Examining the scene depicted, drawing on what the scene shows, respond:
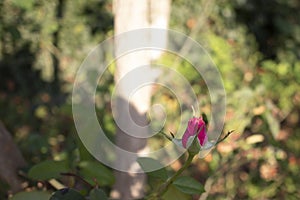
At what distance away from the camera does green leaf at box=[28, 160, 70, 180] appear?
1110mm

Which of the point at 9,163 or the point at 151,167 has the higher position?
the point at 151,167

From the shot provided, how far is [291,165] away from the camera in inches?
90.0

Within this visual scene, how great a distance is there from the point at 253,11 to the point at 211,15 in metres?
0.48

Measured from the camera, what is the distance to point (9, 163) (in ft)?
4.29

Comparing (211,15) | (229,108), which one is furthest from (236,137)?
(211,15)

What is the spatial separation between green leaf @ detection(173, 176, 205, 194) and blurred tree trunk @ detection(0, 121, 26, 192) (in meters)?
0.48

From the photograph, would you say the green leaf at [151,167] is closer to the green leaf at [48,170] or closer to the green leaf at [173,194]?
the green leaf at [173,194]

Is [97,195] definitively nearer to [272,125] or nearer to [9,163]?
[9,163]

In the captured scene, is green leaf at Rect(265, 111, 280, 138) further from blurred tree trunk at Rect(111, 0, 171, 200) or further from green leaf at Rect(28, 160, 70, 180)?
green leaf at Rect(28, 160, 70, 180)

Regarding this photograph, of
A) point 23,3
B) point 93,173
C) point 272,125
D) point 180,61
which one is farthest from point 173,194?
point 180,61

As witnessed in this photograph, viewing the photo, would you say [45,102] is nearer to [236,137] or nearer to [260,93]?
[260,93]

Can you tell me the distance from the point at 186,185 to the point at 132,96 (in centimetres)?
56

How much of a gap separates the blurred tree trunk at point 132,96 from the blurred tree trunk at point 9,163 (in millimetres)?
314

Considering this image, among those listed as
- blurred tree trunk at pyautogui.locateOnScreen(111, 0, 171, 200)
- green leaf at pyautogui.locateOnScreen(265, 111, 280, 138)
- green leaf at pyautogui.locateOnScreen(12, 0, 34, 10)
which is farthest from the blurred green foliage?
blurred tree trunk at pyautogui.locateOnScreen(111, 0, 171, 200)
